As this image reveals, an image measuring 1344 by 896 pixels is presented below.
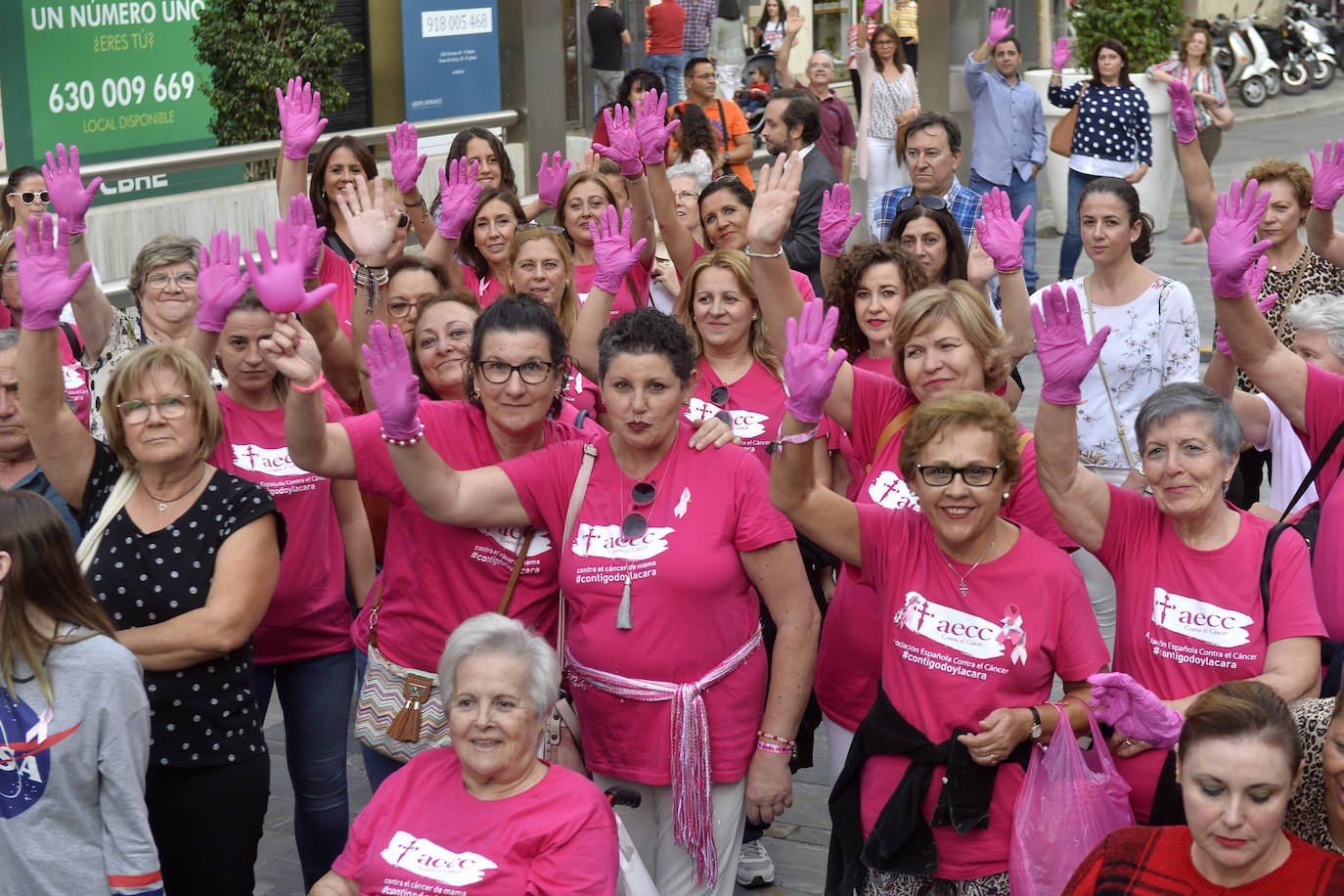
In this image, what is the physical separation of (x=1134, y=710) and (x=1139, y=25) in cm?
1461

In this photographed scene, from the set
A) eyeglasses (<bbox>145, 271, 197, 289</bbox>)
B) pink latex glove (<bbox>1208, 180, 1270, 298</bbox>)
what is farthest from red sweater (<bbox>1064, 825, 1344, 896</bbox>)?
eyeglasses (<bbox>145, 271, 197, 289</bbox>)

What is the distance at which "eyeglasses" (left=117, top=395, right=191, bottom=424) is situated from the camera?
11.9 ft

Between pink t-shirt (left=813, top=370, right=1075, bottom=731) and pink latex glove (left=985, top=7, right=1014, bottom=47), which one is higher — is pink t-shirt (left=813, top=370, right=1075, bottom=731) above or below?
below

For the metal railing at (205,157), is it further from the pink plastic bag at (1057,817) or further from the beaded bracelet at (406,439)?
the pink plastic bag at (1057,817)

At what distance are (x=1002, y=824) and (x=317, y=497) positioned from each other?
2092 mm

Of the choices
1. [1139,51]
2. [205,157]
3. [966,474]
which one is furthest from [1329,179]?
[1139,51]

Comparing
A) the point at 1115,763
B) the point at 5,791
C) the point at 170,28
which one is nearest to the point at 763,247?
the point at 1115,763

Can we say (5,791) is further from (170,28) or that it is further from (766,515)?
(170,28)

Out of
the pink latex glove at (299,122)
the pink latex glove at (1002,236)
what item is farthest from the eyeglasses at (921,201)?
the pink latex glove at (299,122)

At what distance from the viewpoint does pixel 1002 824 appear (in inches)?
130

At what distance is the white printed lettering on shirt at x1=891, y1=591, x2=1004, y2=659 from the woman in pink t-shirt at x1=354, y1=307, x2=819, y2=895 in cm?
39

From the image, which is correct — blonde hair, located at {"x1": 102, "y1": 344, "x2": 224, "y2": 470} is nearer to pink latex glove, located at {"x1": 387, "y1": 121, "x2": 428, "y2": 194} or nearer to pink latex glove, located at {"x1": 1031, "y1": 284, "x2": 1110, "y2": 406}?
pink latex glove, located at {"x1": 1031, "y1": 284, "x2": 1110, "y2": 406}

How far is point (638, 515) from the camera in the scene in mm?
3625

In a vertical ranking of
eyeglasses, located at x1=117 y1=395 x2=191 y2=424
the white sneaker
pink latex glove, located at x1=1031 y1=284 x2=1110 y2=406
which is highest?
pink latex glove, located at x1=1031 y1=284 x2=1110 y2=406
